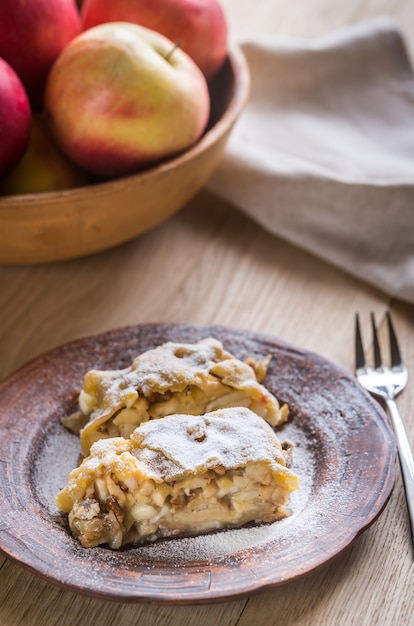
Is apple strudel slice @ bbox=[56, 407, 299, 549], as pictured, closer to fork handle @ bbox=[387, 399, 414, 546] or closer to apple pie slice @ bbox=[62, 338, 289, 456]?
apple pie slice @ bbox=[62, 338, 289, 456]

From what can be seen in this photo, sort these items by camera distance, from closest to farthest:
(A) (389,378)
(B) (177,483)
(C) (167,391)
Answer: (B) (177,483) → (C) (167,391) → (A) (389,378)

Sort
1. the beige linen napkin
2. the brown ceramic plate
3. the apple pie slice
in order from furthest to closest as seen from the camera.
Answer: the beige linen napkin, the apple pie slice, the brown ceramic plate

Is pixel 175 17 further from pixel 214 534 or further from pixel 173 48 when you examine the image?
pixel 214 534

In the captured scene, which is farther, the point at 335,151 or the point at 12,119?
the point at 335,151

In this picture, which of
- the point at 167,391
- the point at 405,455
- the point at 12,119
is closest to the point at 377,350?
the point at 405,455

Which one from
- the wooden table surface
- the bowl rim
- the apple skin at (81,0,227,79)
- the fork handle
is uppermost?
the apple skin at (81,0,227,79)

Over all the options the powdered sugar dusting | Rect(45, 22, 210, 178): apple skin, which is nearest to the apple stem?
Rect(45, 22, 210, 178): apple skin
